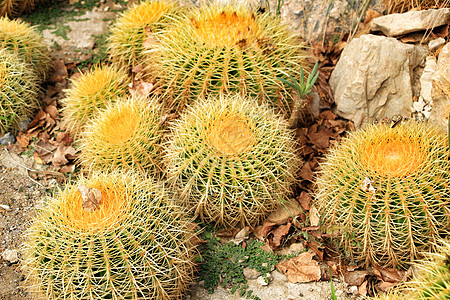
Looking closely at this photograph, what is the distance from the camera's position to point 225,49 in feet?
11.3

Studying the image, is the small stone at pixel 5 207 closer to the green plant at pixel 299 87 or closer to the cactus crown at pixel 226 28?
the cactus crown at pixel 226 28

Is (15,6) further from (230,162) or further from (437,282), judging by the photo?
(437,282)

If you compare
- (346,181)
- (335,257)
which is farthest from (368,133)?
(335,257)

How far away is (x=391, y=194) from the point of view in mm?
2785

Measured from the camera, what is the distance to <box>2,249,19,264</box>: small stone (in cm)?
339

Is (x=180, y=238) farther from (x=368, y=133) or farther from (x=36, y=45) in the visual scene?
(x=36, y=45)

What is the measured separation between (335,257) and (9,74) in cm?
340

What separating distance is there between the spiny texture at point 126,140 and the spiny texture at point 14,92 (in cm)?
125

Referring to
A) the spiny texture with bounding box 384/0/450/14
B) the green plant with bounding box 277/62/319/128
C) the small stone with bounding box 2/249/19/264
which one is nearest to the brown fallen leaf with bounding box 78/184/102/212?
the small stone with bounding box 2/249/19/264

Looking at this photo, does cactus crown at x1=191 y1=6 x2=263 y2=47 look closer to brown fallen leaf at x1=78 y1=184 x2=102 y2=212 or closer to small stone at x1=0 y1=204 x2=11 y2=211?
brown fallen leaf at x1=78 y1=184 x2=102 y2=212

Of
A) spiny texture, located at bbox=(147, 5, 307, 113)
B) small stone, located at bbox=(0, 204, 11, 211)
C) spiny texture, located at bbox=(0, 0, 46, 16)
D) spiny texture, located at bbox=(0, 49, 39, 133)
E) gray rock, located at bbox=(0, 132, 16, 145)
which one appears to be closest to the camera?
spiny texture, located at bbox=(147, 5, 307, 113)

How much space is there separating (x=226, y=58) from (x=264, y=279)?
1.64 meters

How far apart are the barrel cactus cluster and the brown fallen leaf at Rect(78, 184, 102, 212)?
7.04ft

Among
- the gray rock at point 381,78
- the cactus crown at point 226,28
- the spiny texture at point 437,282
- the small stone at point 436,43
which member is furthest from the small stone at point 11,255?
the small stone at point 436,43
